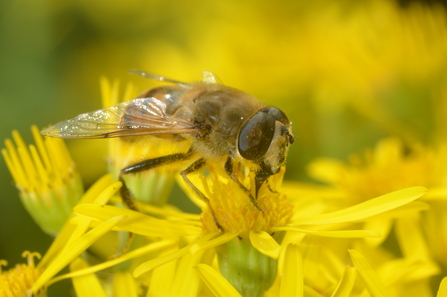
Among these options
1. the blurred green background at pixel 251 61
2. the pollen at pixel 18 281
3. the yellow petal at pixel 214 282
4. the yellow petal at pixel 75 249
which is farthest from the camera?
the blurred green background at pixel 251 61

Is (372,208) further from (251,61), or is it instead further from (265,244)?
(251,61)

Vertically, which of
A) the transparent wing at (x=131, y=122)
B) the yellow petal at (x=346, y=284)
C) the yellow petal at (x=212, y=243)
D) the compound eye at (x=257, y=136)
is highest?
the transparent wing at (x=131, y=122)

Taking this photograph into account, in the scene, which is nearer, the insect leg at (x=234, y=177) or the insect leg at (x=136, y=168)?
the insect leg at (x=234, y=177)

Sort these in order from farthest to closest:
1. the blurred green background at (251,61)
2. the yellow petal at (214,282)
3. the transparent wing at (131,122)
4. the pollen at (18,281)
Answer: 1. the blurred green background at (251,61)
2. the transparent wing at (131,122)
3. the pollen at (18,281)
4. the yellow petal at (214,282)

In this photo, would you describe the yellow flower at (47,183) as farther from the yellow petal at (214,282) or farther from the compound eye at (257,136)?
the yellow petal at (214,282)

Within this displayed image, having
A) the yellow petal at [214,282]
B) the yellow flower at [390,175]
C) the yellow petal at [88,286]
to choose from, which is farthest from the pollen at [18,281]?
the yellow flower at [390,175]

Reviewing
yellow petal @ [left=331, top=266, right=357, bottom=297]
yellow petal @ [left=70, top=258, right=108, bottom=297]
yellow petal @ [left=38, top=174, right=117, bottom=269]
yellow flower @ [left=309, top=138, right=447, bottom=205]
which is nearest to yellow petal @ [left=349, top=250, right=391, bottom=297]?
yellow petal @ [left=331, top=266, right=357, bottom=297]

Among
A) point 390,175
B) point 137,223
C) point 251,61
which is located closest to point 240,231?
point 137,223
